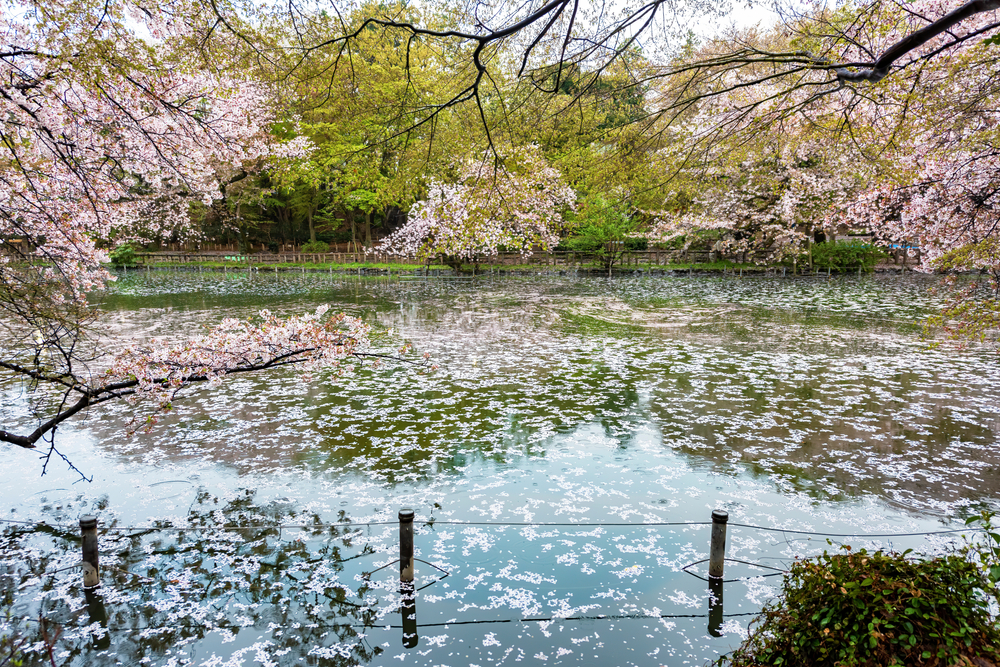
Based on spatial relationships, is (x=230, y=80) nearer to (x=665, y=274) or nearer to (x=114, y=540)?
(x=114, y=540)

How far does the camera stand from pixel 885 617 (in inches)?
112

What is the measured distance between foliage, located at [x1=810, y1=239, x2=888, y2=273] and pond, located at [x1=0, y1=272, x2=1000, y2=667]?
22059 mm

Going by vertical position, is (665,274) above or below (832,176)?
below

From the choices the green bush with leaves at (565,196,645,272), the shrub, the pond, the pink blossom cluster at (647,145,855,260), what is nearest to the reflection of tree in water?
the pond

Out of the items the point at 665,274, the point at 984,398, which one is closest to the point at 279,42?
the point at 984,398

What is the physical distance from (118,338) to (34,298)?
13617 mm

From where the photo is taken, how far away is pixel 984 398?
1101 centimetres

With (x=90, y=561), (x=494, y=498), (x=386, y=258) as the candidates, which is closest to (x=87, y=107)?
(x=90, y=561)

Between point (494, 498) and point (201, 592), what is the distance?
3.37 metres

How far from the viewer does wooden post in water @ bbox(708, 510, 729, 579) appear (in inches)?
205

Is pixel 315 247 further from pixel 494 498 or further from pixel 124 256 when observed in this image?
pixel 494 498

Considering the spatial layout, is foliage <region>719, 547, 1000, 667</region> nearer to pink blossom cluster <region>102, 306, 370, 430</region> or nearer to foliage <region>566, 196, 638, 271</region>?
pink blossom cluster <region>102, 306, 370, 430</region>

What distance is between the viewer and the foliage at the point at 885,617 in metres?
2.75

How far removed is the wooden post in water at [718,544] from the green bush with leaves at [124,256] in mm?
48927
